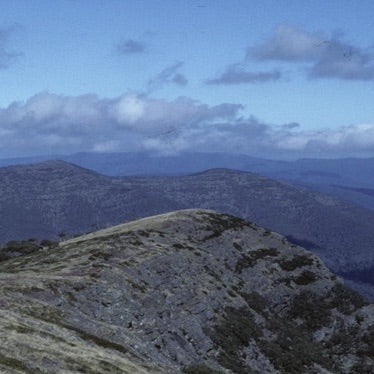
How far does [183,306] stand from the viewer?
257ft

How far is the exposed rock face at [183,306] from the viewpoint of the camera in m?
47.3

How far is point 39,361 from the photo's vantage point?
36.4 metres

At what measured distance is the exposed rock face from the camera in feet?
155

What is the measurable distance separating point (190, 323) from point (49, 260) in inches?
1090

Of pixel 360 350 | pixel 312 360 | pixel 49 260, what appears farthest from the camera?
pixel 360 350

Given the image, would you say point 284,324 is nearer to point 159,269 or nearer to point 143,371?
point 159,269

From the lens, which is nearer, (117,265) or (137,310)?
(137,310)

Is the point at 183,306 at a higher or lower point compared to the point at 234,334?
higher

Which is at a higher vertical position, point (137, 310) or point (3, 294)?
point (3, 294)

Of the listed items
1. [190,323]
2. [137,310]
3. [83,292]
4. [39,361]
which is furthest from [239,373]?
[39,361]

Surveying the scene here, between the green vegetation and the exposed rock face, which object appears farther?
the green vegetation

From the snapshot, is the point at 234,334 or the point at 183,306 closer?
the point at 234,334

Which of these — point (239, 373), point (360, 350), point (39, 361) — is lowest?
point (360, 350)

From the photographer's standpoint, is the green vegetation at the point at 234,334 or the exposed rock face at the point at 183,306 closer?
the exposed rock face at the point at 183,306
